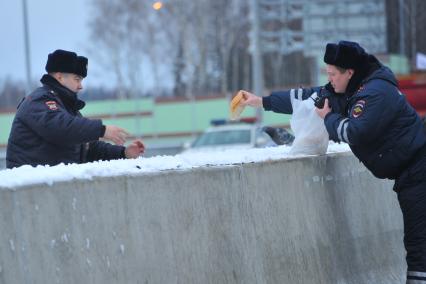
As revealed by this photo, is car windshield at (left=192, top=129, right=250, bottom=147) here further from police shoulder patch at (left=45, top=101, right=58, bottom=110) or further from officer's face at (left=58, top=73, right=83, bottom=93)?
police shoulder patch at (left=45, top=101, right=58, bottom=110)

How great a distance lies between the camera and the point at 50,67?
6055 millimetres

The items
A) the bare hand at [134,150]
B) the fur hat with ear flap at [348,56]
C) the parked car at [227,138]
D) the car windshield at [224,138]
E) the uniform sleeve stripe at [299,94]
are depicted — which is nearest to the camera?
the fur hat with ear flap at [348,56]

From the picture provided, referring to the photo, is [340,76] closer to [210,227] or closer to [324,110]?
[324,110]

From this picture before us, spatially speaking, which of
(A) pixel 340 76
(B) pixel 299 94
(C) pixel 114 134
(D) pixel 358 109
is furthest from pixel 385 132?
(C) pixel 114 134

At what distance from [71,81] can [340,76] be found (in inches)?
74.5

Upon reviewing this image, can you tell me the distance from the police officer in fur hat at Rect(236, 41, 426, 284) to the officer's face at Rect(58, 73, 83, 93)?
1.80m

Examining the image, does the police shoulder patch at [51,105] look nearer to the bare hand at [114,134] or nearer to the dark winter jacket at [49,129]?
the dark winter jacket at [49,129]

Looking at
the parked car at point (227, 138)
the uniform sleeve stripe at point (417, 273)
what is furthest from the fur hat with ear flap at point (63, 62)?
the parked car at point (227, 138)

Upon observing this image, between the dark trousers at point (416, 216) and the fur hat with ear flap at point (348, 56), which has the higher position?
the fur hat with ear flap at point (348, 56)

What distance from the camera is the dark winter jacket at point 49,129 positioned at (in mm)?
5602

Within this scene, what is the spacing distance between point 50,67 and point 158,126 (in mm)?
36321

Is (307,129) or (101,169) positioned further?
(307,129)

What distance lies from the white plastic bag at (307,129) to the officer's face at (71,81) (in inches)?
60.2

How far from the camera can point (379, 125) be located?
5.16 meters
